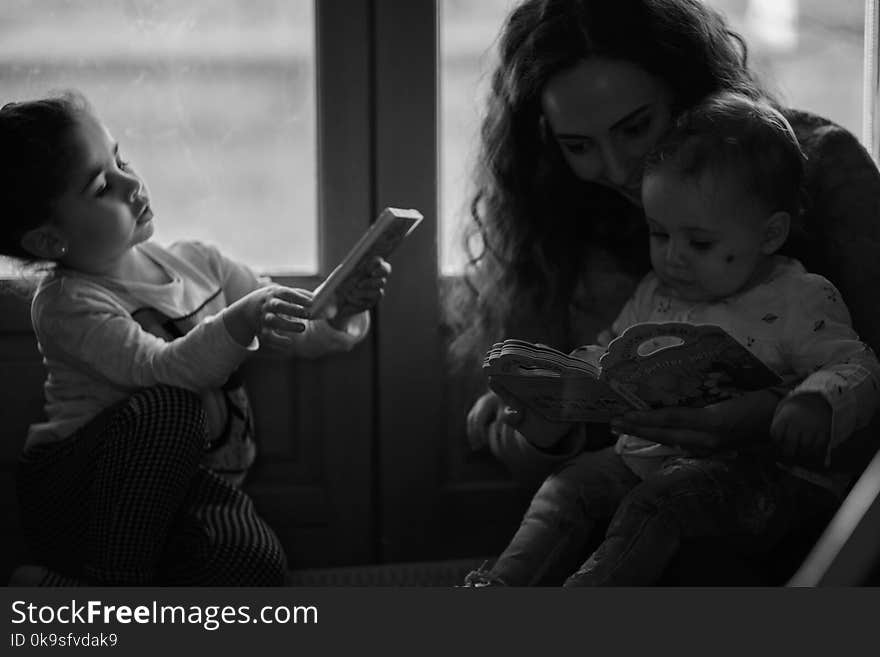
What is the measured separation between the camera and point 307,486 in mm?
1907

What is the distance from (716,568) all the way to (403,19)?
111cm

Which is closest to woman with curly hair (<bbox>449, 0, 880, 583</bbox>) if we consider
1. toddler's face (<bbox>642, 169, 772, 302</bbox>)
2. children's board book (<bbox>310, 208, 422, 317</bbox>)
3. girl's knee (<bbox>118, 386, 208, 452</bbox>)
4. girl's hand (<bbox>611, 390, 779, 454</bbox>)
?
girl's hand (<bbox>611, 390, 779, 454</bbox>)

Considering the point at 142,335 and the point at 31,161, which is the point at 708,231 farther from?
the point at 31,161

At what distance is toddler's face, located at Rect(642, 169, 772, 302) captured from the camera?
1.29 meters

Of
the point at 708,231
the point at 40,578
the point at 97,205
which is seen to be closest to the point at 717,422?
the point at 708,231

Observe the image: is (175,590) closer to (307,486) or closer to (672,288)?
(307,486)

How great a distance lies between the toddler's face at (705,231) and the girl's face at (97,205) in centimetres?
80

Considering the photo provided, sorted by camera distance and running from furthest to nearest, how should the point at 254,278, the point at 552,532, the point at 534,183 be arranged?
1. the point at 254,278
2. the point at 534,183
3. the point at 552,532

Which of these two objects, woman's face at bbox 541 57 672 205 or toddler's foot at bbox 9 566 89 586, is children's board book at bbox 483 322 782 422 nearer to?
woman's face at bbox 541 57 672 205

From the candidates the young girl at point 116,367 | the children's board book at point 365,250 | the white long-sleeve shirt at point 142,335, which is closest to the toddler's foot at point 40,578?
the young girl at point 116,367

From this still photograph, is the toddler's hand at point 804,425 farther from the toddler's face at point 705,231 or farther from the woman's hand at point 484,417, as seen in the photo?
the woman's hand at point 484,417

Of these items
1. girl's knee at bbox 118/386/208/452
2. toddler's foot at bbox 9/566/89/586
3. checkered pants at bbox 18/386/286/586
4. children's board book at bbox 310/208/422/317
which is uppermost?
children's board book at bbox 310/208/422/317

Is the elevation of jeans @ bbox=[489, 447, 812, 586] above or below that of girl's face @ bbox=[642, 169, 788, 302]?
below

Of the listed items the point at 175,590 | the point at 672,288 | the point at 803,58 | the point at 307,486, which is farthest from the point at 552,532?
the point at 803,58
